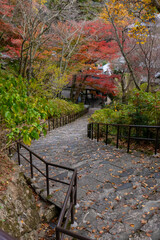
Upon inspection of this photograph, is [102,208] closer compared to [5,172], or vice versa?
[102,208]

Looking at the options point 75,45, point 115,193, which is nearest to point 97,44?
point 75,45

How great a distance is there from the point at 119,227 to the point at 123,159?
9.04 ft

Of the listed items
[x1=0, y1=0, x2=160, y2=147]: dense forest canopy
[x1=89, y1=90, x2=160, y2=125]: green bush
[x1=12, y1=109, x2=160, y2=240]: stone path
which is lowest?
[x1=12, y1=109, x2=160, y2=240]: stone path

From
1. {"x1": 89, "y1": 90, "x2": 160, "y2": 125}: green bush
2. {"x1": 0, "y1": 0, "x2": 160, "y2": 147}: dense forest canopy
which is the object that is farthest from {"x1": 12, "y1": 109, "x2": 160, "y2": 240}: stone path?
{"x1": 0, "y1": 0, "x2": 160, "y2": 147}: dense forest canopy

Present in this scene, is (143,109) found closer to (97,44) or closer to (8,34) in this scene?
(8,34)

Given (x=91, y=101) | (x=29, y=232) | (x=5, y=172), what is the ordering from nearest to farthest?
(x=29, y=232)
(x=5, y=172)
(x=91, y=101)

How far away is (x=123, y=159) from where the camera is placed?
5609 mm

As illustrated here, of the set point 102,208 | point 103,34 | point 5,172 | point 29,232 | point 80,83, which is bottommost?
point 29,232

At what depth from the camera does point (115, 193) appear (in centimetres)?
396

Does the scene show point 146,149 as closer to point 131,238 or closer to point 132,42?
point 131,238

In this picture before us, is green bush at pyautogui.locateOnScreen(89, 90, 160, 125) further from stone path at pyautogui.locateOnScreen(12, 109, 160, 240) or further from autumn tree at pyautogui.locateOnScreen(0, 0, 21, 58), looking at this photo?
autumn tree at pyautogui.locateOnScreen(0, 0, 21, 58)

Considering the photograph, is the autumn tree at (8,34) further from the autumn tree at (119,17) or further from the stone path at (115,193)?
the stone path at (115,193)

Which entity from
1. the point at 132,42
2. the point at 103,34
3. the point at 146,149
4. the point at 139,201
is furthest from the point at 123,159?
the point at 103,34

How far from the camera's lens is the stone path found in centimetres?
298
